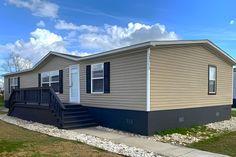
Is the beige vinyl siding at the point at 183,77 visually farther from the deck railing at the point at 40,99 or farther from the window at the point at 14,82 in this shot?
the window at the point at 14,82

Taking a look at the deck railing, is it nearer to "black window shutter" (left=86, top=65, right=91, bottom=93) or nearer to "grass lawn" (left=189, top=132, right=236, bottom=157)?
"black window shutter" (left=86, top=65, right=91, bottom=93)

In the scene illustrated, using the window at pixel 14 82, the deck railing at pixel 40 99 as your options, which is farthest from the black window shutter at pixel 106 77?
the window at pixel 14 82

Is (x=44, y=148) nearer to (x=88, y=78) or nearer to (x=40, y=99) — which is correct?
(x=88, y=78)

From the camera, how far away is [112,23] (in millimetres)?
24438

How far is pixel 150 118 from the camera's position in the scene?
11.5 metres

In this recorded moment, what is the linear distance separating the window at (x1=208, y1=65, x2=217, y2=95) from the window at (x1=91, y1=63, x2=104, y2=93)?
5.43 m

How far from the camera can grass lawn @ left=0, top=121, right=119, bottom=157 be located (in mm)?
7961

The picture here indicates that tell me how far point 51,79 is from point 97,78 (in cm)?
528

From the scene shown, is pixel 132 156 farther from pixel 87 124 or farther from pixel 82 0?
pixel 82 0

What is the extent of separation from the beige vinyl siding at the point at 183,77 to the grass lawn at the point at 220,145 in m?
2.32

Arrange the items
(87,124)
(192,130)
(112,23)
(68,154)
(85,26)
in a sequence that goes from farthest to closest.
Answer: (85,26), (112,23), (87,124), (192,130), (68,154)

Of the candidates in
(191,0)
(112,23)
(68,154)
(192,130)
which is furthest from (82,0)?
(68,154)

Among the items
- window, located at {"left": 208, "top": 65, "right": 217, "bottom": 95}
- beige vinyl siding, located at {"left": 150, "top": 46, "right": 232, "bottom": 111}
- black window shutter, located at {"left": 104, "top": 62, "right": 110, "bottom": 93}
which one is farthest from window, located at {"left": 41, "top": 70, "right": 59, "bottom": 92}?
window, located at {"left": 208, "top": 65, "right": 217, "bottom": 95}

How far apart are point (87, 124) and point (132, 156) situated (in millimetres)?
5923
